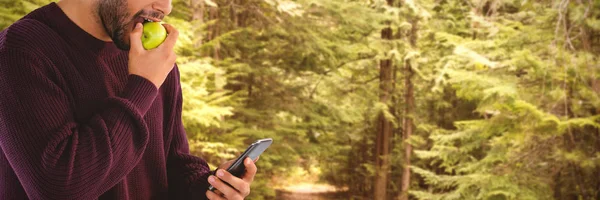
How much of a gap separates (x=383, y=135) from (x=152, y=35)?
38.7 ft

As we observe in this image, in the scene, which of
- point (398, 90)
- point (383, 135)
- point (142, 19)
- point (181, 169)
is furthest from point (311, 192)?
point (142, 19)

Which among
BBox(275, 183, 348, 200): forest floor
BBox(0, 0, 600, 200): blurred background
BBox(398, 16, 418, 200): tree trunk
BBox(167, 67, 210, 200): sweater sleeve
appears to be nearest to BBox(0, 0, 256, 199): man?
BBox(167, 67, 210, 200): sweater sleeve

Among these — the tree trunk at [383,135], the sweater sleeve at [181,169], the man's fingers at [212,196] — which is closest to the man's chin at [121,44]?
the sweater sleeve at [181,169]

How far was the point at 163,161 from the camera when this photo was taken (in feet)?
4.21

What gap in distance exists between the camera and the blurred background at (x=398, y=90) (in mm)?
6199

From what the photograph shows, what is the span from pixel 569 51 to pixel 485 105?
2.15 m

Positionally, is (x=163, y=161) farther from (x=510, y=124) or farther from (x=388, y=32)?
(x=388, y=32)

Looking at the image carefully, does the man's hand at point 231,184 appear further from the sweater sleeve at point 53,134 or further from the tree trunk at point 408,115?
the tree trunk at point 408,115

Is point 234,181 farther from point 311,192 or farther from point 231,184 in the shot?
point 311,192

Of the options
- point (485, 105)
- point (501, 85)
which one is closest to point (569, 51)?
point (501, 85)

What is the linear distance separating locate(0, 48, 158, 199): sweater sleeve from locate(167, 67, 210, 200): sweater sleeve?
1.28 feet

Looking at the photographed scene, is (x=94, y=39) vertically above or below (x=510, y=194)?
above

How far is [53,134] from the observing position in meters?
0.89

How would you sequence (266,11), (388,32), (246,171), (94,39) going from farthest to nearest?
(388,32) < (266,11) < (246,171) < (94,39)
